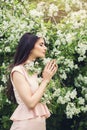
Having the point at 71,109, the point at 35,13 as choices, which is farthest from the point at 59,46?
the point at 71,109

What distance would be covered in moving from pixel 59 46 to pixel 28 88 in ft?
6.20

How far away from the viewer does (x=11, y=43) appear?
5.68 meters

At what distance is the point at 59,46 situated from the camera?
5652mm

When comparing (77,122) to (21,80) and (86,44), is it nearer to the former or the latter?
(86,44)

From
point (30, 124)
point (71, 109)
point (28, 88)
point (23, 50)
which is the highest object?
point (23, 50)

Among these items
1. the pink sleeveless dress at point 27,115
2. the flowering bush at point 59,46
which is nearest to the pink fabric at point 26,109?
the pink sleeveless dress at point 27,115

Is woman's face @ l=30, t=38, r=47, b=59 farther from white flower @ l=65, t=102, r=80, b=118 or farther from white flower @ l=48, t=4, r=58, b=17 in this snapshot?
white flower @ l=48, t=4, r=58, b=17

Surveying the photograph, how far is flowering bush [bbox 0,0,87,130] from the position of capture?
5.41m

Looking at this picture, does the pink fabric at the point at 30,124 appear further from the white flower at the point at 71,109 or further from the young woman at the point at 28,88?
the white flower at the point at 71,109

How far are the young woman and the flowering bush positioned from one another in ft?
4.11

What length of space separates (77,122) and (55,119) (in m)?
0.27

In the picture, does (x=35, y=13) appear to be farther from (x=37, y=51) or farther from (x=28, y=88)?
(x=28, y=88)

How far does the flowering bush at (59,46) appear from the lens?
5.41 metres

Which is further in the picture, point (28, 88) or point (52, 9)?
point (52, 9)
